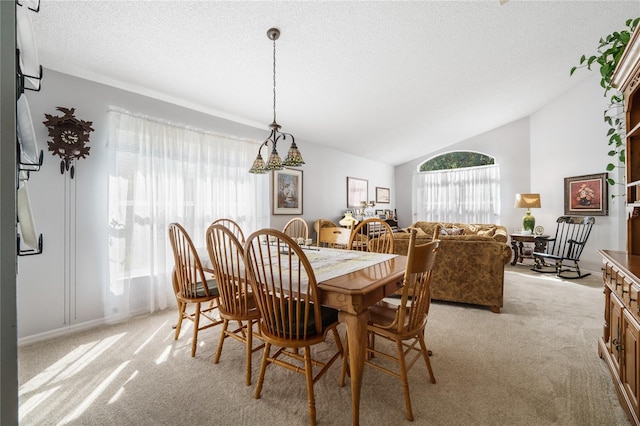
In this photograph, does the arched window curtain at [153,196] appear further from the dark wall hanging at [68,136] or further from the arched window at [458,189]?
the arched window at [458,189]

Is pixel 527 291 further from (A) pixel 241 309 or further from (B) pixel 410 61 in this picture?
(A) pixel 241 309

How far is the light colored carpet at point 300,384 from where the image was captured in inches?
61.8

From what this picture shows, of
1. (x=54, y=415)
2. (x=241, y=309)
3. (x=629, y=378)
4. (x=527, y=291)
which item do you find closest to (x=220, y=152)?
(x=241, y=309)

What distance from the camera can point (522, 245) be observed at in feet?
18.8

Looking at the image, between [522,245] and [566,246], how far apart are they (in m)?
0.67

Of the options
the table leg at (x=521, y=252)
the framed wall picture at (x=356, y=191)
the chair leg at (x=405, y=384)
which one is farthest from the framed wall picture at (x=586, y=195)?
the chair leg at (x=405, y=384)

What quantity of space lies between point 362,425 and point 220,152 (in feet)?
11.0

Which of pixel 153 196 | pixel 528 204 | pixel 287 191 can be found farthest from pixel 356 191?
pixel 153 196

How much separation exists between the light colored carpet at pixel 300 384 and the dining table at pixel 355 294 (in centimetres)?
33

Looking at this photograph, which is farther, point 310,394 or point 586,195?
point 586,195

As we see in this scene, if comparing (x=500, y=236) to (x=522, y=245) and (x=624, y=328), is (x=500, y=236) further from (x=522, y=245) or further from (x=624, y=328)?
(x=624, y=328)

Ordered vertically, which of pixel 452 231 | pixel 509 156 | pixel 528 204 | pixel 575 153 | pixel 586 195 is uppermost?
pixel 509 156

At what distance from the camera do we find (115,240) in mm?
2877

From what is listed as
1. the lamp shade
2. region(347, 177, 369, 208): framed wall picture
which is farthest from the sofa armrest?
region(347, 177, 369, 208): framed wall picture
